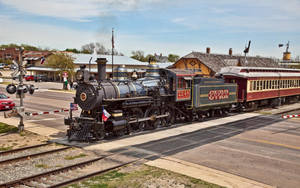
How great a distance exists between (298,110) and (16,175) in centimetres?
2445

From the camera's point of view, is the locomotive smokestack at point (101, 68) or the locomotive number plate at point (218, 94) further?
the locomotive number plate at point (218, 94)

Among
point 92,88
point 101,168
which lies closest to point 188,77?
point 92,88

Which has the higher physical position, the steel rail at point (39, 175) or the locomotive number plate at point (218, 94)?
the locomotive number plate at point (218, 94)

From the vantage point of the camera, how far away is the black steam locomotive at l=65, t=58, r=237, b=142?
502 inches

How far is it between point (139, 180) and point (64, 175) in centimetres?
235

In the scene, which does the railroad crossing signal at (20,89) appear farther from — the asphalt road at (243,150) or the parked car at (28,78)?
the parked car at (28,78)

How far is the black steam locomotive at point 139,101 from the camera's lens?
41.9 ft

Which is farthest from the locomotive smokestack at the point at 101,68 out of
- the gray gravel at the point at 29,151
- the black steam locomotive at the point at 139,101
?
the gray gravel at the point at 29,151

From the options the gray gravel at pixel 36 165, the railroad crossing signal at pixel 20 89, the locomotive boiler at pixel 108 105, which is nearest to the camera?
the gray gravel at pixel 36 165

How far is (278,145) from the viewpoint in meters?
12.9

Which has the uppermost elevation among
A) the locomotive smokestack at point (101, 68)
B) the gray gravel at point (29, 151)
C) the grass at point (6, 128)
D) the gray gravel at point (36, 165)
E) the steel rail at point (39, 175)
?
the locomotive smokestack at point (101, 68)

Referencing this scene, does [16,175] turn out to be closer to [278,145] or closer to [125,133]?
[125,133]

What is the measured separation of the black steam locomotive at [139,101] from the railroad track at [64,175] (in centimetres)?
313

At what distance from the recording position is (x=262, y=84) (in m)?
24.7
